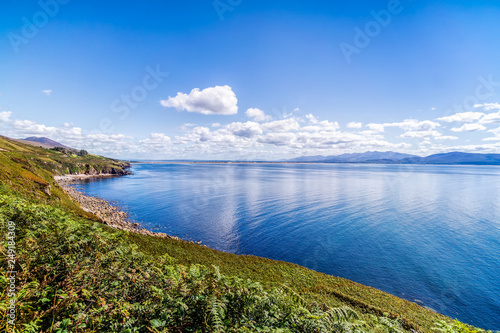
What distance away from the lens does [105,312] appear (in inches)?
147

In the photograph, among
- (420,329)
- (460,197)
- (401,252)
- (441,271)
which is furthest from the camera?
(460,197)

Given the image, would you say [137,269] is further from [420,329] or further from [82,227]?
[420,329]

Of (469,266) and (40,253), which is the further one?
(469,266)

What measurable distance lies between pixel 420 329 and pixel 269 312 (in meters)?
21.7

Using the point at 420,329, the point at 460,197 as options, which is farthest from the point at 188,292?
the point at 460,197

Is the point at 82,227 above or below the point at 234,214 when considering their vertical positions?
above

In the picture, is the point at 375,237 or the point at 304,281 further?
the point at 375,237

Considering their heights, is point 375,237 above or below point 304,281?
below

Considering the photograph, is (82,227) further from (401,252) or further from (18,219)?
(401,252)

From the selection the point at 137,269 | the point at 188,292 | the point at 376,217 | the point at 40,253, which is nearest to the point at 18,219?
the point at 40,253

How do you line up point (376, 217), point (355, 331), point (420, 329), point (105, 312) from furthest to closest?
point (376, 217) < point (420, 329) < point (355, 331) < point (105, 312)

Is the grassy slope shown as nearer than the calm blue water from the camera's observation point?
Yes

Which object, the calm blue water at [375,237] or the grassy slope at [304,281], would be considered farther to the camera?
the calm blue water at [375,237]

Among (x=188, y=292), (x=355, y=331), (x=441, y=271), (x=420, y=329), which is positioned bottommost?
(x=441, y=271)
